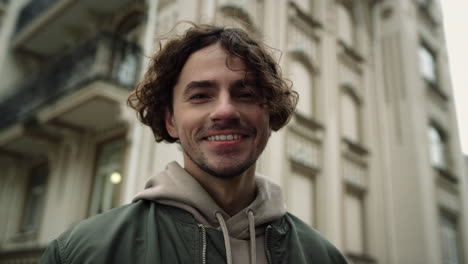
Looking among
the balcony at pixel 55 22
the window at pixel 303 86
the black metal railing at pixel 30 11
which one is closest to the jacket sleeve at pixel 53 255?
the window at pixel 303 86

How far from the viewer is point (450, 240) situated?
10.5 m

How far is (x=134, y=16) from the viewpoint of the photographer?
8633mm

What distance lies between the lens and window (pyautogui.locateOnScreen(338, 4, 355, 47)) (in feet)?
34.8

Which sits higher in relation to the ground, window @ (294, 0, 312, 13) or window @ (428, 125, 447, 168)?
window @ (294, 0, 312, 13)

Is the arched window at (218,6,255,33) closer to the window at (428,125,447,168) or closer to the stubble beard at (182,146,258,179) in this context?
the stubble beard at (182,146,258,179)

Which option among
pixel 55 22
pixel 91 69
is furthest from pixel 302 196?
pixel 55 22

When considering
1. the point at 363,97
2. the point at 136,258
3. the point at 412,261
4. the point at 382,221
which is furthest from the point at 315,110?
the point at 136,258

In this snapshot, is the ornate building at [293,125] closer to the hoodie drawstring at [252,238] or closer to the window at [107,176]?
the window at [107,176]

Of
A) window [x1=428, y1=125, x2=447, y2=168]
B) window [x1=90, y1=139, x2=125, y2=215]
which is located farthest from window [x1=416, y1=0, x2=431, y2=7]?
window [x1=90, y1=139, x2=125, y2=215]

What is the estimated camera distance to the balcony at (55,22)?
29.2 feet

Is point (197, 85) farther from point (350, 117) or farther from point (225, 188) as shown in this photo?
point (350, 117)

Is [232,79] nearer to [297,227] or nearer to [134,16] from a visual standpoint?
[297,227]

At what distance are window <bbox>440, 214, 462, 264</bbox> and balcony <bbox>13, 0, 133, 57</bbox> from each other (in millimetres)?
9914

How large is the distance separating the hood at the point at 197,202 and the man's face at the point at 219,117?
0.10m
